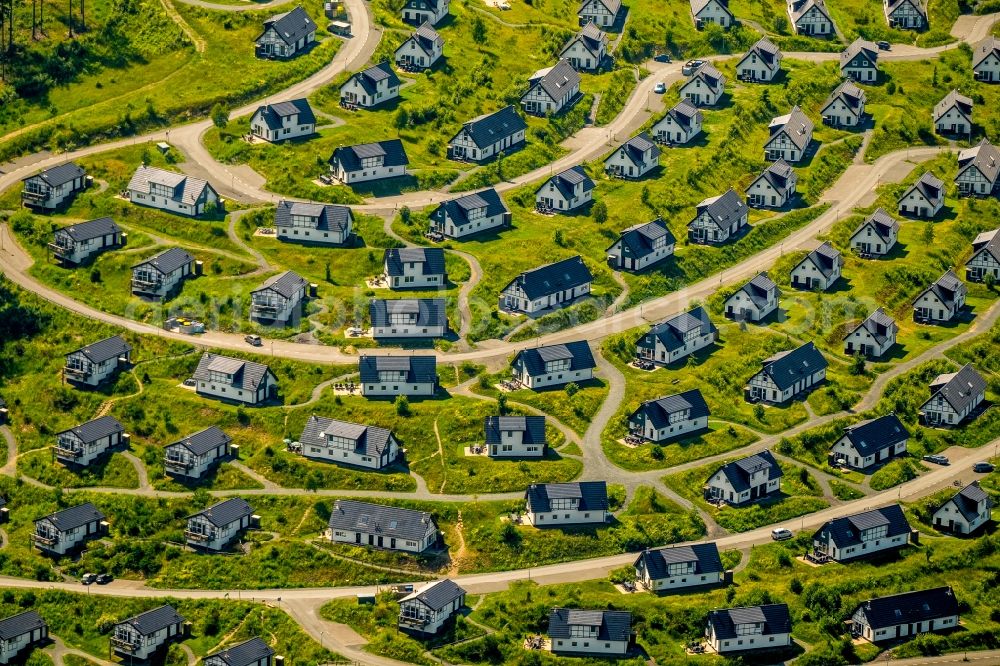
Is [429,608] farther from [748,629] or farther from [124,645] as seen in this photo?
[748,629]

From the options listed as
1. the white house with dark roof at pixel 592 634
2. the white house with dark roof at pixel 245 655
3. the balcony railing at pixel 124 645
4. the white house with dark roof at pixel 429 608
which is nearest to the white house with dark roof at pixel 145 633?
the balcony railing at pixel 124 645

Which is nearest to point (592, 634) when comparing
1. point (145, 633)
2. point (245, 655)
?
point (245, 655)

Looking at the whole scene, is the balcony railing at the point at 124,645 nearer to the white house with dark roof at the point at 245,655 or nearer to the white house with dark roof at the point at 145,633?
the white house with dark roof at the point at 145,633

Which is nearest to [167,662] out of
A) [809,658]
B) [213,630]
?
[213,630]

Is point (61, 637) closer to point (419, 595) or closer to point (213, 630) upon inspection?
point (213, 630)

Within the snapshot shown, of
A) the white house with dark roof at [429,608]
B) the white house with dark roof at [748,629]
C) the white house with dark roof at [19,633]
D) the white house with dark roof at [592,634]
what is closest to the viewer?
the white house with dark roof at [19,633]

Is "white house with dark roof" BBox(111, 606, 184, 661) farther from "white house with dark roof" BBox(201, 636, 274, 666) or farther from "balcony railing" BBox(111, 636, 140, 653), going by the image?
"white house with dark roof" BBox(201, 636, 274, 666)
